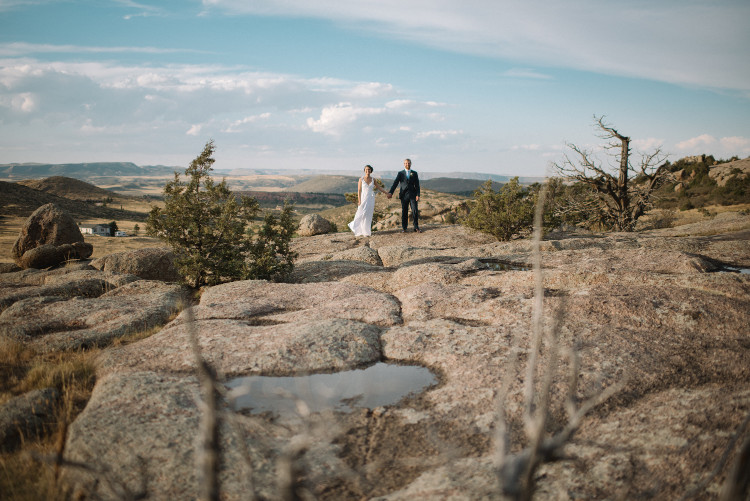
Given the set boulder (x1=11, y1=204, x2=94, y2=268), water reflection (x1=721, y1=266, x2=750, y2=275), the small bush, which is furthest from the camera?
the small bush

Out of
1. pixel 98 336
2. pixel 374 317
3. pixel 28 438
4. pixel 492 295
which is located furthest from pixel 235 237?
pixel 28 438

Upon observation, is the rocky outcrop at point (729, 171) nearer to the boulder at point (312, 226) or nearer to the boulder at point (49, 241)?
the boulder at point (312, 226)

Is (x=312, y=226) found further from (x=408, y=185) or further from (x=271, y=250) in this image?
(x=271, y=250)

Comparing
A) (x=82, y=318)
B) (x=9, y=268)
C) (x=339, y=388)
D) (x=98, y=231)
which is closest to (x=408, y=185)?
(x=82, y=318)

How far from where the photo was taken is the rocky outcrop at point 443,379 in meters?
3.05

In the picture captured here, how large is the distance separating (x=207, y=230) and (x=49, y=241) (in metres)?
8.66

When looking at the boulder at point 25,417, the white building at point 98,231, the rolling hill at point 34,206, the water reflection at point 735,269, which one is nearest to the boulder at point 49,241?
the boulder at point 25,417

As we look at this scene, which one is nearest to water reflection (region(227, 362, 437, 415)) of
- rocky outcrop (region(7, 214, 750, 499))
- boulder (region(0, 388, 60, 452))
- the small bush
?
rocky outcrop (region(7, 214, 750, 499))

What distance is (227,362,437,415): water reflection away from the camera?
4.18 m

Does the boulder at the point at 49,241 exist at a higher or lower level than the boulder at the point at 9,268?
higher

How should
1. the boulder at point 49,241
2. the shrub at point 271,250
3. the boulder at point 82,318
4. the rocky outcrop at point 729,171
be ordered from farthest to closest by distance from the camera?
the rocky outcrop at point 729,171 → the boulder at point 49,241 → the shrub at point 271,250 → the boulder at point 82,318

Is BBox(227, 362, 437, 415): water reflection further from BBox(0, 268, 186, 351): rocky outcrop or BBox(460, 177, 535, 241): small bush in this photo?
BBox(460, 177, 535, 241): small bush

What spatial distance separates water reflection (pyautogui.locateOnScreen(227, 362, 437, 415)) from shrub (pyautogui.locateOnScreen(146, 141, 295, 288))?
19.3 ft

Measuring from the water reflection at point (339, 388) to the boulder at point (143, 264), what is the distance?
340 inches
